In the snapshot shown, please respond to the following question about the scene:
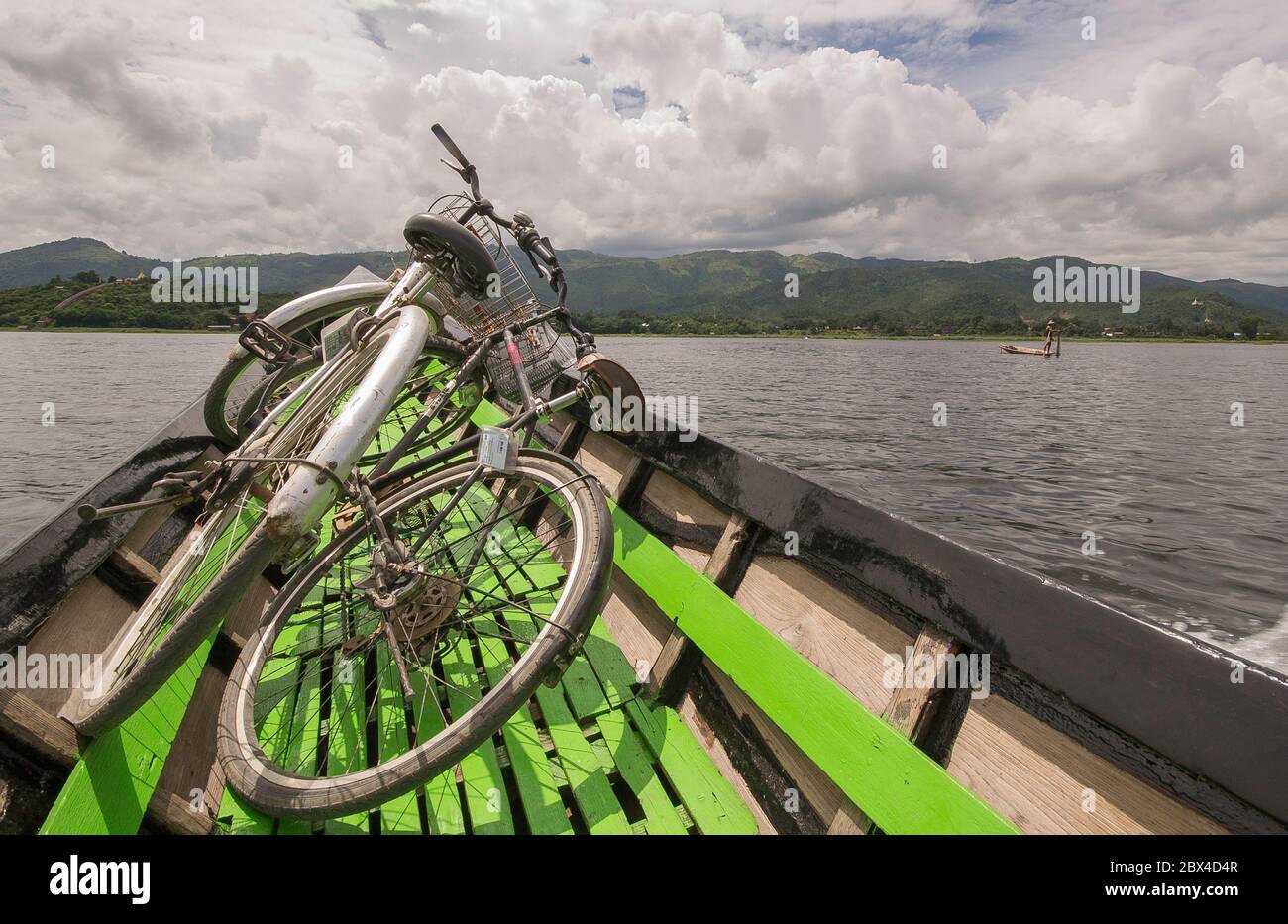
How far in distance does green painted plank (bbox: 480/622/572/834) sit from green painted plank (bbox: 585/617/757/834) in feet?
1.64

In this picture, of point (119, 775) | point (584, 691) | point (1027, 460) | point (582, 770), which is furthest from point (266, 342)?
point (1027, 460)

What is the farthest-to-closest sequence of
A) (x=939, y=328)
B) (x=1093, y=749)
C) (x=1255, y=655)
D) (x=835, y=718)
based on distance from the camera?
(x=939, y=328) → (x=1255, y=655) → (x=835, y=718) → (x=1093, y=749)

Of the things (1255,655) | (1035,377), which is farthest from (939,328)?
(1255,655)

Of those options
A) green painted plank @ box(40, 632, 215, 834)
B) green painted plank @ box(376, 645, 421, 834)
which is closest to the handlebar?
green painted plank @ box(376, 645, 421, 834)

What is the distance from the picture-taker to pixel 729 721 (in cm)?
311

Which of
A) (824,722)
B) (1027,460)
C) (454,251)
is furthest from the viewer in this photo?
(1027,460)

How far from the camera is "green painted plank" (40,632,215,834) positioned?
208 centimetres

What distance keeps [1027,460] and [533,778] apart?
18.5 meters

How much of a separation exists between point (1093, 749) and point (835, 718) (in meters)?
0.84

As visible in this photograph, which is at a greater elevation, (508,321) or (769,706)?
(508,321)

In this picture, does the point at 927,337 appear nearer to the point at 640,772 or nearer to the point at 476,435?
the point at 476,435

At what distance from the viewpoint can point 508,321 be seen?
4844 mm
